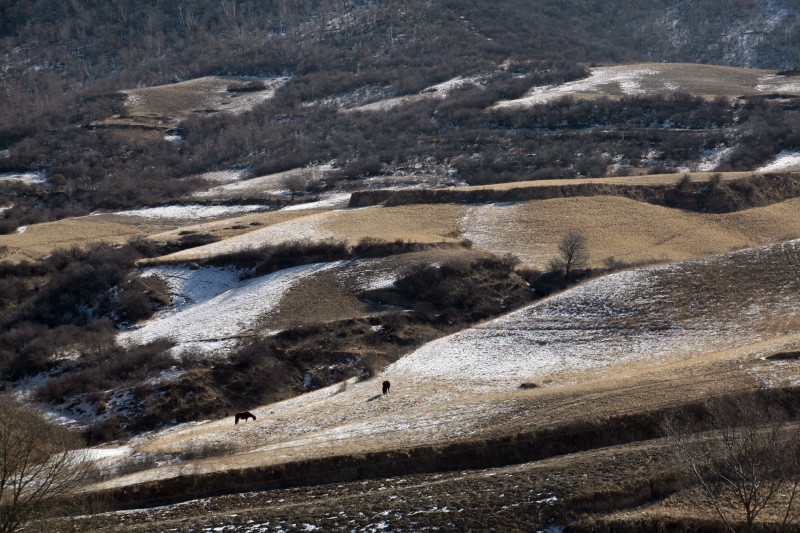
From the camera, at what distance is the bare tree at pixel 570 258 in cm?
5128

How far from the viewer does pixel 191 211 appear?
87.1 metres

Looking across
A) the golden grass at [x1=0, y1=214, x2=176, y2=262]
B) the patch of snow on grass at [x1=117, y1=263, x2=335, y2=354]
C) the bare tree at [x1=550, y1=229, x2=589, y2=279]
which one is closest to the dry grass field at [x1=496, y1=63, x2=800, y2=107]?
the golden grass at [x1=0, y1=214, x2=176, y2=262]

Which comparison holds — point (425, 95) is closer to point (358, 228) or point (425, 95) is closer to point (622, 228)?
point (358, 228)

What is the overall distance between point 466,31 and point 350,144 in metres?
71.5

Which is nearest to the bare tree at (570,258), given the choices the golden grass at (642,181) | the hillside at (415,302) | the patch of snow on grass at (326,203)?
the hillside at (415,302)

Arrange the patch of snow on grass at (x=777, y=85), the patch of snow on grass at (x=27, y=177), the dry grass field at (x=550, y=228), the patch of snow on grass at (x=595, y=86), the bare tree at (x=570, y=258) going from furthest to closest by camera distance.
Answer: the patch of snow on grass at (x=595, y=86) < the patch of snow on grass at (x=777, y=85) < the patch of snow on grass at (x=27, y=177) < the dry grass field at (x=550, y=228) < the bare tree at (x=570, y=258)

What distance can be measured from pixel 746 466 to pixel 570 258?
3523 centimetres

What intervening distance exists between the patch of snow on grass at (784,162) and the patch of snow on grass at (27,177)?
9160cm

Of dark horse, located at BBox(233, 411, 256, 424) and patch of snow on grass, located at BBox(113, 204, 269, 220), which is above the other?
dark horse, located at BBox(233, 411, 256, 424)

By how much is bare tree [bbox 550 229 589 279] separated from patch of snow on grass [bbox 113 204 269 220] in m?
40.3

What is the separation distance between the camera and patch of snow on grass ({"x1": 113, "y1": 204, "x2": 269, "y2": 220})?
84.7m

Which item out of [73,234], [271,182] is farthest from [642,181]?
[73,234]

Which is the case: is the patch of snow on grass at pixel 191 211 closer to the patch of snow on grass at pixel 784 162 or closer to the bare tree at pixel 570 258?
the bare tree at pixel 570 258

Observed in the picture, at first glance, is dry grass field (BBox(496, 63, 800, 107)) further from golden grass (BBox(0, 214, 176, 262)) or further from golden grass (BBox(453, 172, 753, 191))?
golden grass (BBox(0, 214, 176, 262))
